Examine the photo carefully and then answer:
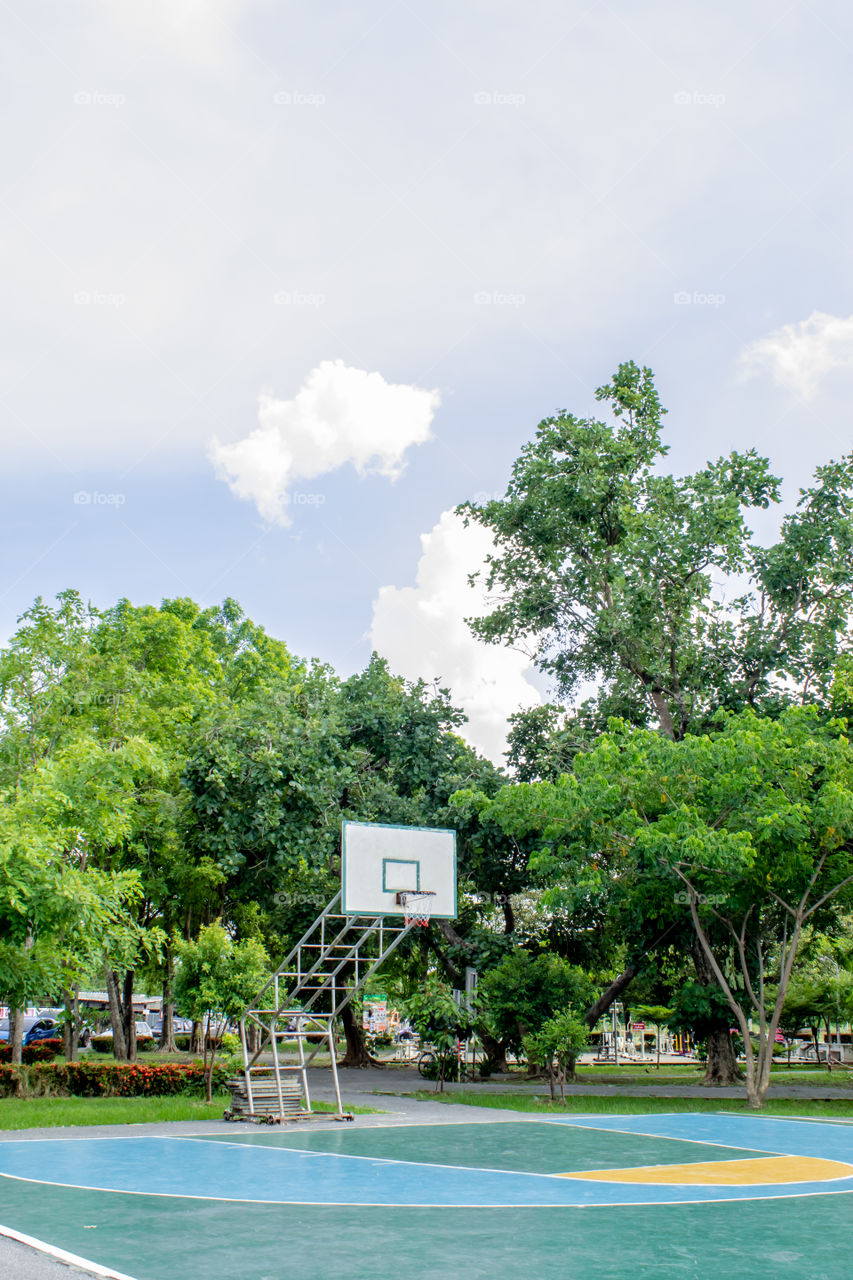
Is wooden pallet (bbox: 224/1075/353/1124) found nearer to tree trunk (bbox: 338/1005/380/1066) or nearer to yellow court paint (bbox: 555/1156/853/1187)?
yellow court paint (bbox: 555/1156/853/1187)

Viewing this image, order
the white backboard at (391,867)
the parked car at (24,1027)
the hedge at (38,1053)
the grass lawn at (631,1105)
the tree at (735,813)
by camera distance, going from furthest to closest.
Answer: the parked car at (24,1027)
the hedge at (38,1053)
the grass lawn at (631,1105)
the tree at (735,813)
the white backboard at (391,867)

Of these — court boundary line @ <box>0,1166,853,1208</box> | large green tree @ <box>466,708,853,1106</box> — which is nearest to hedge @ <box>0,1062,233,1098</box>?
large green tree @ <box>466,708,853,1106</box>

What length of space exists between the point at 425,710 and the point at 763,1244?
72.0ft

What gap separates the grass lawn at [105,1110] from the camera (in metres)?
17.5

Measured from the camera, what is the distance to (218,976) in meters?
19.0

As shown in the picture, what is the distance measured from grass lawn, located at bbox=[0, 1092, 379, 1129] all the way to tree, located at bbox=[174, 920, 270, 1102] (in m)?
1.33

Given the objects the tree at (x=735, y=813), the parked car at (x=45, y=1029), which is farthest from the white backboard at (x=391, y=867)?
the parked car at (x=45, y=1029)

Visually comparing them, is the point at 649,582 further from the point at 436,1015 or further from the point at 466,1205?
the point at 466,1205

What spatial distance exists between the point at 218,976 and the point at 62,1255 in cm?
1170

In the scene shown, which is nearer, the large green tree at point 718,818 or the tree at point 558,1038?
the large green tree at point 718,818

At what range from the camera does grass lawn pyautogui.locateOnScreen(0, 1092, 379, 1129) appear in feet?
57.4

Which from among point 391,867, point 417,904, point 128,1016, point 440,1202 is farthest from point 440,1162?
point 128,1016

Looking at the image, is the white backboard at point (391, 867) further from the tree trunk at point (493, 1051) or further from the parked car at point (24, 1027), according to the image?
the parked car at point (24, 1027)

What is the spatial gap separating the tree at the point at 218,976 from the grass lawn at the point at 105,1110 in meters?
1.33
